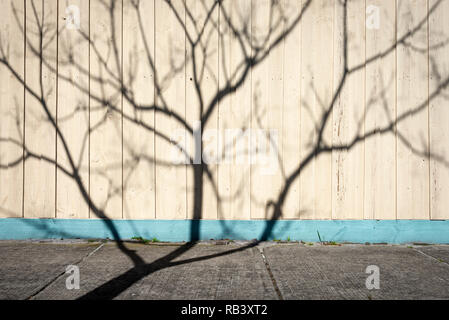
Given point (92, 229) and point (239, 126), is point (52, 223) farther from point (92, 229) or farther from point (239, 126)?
point (239, 126)

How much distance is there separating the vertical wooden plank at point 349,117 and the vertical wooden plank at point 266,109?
56 cm

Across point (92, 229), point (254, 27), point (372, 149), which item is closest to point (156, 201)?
point (92, 229)

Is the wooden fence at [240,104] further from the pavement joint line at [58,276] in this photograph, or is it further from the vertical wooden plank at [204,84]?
the pavement joint line at [58,276]

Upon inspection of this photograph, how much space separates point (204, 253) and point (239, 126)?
127 cm

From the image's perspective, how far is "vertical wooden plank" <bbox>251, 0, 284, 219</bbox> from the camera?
10.8ft

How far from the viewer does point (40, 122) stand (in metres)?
3.32

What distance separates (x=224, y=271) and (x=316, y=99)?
1.89 meters

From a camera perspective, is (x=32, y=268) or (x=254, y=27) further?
(x=254, y=27)

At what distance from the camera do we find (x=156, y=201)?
3311 millimetres

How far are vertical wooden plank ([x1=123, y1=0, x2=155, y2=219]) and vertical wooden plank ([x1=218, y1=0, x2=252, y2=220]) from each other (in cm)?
71

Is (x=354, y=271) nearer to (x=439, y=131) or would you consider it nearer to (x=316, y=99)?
(x=316, y=99)

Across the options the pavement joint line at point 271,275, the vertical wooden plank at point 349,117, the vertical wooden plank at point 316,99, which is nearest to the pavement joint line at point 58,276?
the pavement joint line at point 271,275

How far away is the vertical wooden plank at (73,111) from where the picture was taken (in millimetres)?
3309

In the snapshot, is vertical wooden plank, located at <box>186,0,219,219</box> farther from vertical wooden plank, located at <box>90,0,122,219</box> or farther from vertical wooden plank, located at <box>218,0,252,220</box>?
vertical wooden plank, located at <box>90,0,122,219</box>
